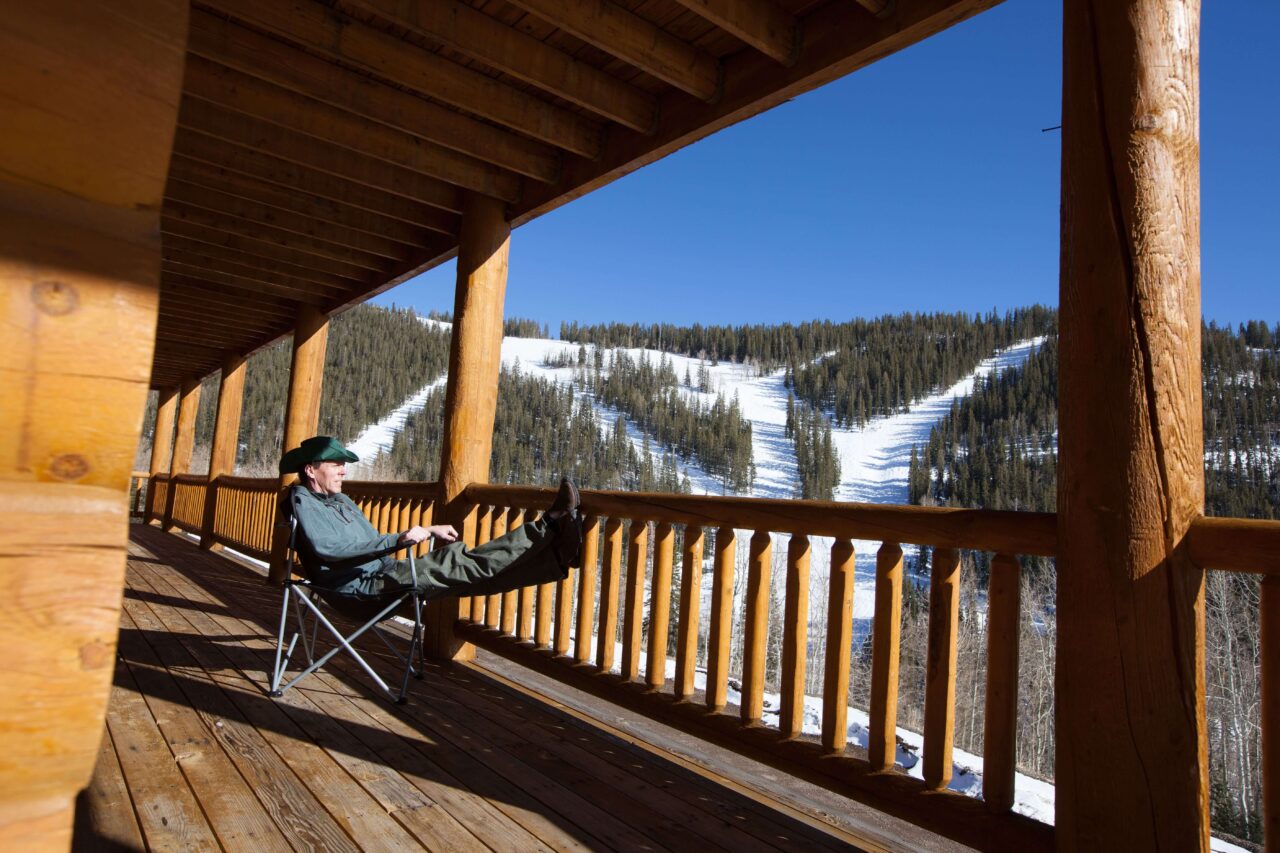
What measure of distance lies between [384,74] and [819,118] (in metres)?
64.7

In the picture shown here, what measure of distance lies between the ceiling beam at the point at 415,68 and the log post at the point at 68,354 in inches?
110

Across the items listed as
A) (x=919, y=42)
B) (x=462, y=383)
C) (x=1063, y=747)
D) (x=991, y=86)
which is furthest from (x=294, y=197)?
(x=991, y=86)

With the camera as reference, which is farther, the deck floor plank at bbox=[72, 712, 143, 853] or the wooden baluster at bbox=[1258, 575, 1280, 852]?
the deck floor plank at bbox=[72, 712, 143, 853]

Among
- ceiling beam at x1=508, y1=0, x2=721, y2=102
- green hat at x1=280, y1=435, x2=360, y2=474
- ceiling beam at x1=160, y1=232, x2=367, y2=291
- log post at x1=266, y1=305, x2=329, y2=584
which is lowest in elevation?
green hat at x1=280, y1=435, x2=360, y2=474

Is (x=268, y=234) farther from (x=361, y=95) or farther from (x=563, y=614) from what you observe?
(x=563, y=614)

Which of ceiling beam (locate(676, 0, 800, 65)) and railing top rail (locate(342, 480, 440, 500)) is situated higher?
ceiling beam (locate(676, 0, 800, 65))

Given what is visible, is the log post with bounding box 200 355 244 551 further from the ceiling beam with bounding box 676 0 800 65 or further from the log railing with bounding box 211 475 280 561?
the ceiling beam with bounding box 676 0 800 65

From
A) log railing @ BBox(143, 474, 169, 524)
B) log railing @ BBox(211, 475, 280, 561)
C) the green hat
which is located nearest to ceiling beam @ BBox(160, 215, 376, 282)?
log railing @ BBox(211, 475, 280, 561)

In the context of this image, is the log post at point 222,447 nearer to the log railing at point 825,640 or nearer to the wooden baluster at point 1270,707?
the log railing at point 825,640

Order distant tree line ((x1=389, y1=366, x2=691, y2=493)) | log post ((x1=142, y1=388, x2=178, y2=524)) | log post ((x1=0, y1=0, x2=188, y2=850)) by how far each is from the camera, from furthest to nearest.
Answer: distant tree line ((x1=389, y1=366, x2=691, y2=493)) → log post ((x1=142, y1=388, x2=178, y2=524)) → log post ((x1=0, y1=0, x2=188, y2=850))

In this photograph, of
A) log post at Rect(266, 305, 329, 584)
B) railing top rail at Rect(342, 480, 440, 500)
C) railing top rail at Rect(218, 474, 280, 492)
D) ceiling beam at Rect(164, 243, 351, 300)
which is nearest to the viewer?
railing top rail at Rect(342, 480, 440, 500)

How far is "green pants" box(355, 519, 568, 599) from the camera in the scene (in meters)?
3.12

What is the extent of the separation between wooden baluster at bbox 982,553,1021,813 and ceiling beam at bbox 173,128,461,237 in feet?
12.9

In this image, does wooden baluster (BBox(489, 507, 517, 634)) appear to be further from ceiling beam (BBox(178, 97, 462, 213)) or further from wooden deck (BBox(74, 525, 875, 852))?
ceiling beam (BBox(178, 97, 462, 213))
